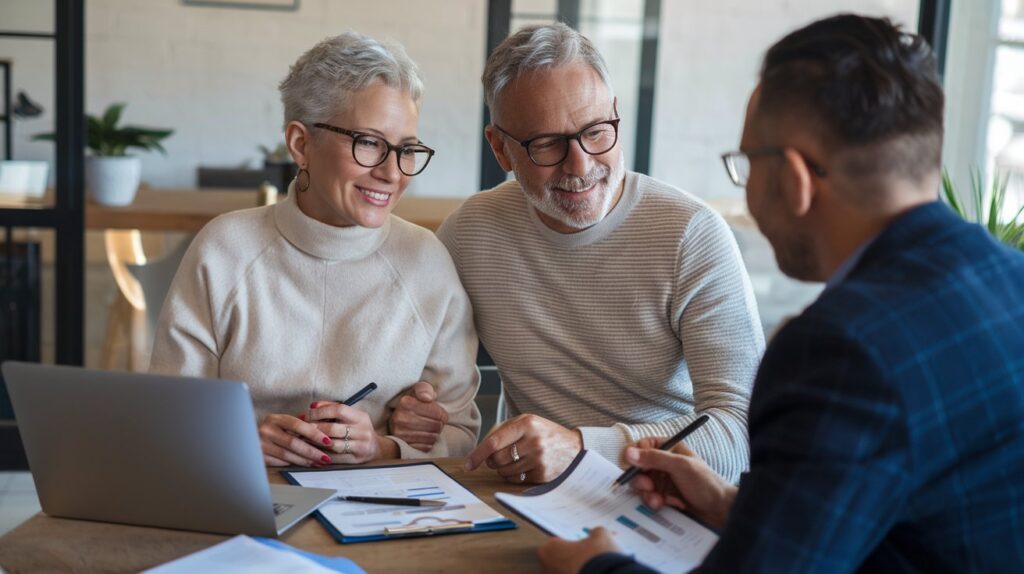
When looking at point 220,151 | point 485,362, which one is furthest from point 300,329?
point 220,151

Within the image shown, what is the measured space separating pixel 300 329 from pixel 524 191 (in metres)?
0.46

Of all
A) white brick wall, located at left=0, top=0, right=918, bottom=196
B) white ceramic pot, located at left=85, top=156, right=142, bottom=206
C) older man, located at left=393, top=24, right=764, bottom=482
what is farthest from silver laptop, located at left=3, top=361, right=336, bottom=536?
white brick wall, located at left=0, top=0, right=918, bottom=196

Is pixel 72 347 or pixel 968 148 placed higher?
pixel 968 148

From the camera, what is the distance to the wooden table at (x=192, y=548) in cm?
130

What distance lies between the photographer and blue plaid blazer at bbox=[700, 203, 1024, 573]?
3.11 ft

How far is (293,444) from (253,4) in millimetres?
4799

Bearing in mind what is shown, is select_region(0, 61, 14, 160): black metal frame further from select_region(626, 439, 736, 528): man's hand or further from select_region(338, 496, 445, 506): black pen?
select_region(626, 439, 736, 528): man's hand

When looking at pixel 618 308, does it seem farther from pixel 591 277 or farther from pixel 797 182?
pixel 797 182

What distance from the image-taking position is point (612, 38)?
4.27 metres

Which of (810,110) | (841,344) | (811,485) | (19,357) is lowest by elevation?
(19,357)

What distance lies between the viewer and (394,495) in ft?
5.03

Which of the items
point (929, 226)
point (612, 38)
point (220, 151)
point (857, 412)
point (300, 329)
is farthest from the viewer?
point (220, 151)

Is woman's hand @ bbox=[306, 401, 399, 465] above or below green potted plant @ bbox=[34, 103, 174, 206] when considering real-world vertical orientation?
below

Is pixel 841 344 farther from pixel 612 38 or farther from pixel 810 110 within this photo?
pixel 612 38
